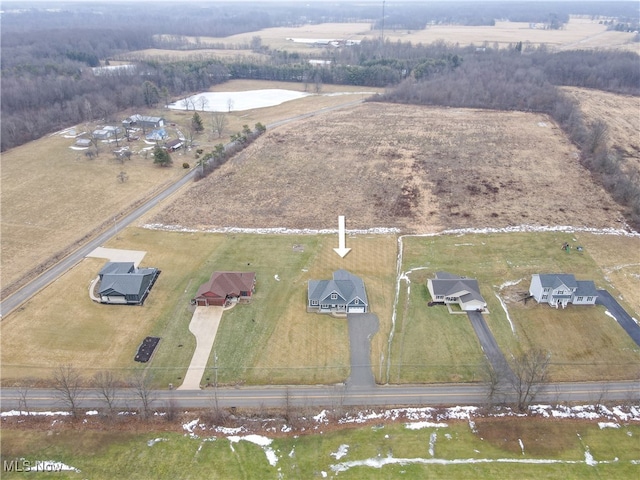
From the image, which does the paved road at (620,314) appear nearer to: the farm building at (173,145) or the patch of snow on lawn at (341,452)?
the patch of snow on lawn at (341,452)

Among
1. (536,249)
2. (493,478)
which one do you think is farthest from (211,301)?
(536,249)

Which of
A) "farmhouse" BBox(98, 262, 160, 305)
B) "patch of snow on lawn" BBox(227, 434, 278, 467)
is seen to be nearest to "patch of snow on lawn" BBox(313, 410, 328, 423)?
"patch of snow on lawn" BBox(227, 434, 278, 467)

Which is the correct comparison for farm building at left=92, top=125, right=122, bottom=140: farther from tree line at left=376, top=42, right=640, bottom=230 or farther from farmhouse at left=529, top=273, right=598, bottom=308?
farmhouse at left=529, top=273, right=598, bottom=308

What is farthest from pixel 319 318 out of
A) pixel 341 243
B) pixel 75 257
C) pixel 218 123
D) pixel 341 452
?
pixel 218 123

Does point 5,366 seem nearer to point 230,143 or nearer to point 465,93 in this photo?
point 230,143

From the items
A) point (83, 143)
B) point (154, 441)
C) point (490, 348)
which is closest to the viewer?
point (154, 441)

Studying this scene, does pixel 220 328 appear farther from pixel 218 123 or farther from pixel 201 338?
pixel 218 123
